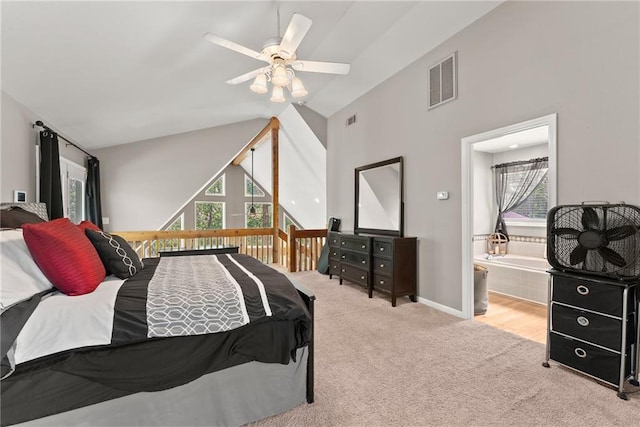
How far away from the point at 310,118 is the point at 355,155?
1.42 meters

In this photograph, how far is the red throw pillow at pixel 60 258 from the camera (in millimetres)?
1487

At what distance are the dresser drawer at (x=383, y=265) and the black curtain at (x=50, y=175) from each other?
3.80m

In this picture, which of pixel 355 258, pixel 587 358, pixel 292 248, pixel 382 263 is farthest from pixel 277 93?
pixel 292 248

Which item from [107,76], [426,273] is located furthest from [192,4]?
[426,273]

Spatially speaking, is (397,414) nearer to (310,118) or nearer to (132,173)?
(310,118)

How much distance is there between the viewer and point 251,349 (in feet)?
5.29

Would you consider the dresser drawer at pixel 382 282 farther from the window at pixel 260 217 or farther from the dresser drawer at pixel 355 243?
the window at pixel 260 217

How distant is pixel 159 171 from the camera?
5.71 m

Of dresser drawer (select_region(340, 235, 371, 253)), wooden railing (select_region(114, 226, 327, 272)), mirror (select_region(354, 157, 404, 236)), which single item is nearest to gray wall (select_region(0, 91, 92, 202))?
wooden railing (select_region(114, 226, 327, 272))

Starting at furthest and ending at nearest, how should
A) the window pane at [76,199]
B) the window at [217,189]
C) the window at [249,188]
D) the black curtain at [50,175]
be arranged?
the window at [249,188], the window at [217,189], the window pane at [76,199], the black curtain at [50,175]

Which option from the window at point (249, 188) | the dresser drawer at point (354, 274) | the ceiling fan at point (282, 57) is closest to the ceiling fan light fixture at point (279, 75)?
the ceiling fan at point (282, 57)

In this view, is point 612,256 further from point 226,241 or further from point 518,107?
point 226,241

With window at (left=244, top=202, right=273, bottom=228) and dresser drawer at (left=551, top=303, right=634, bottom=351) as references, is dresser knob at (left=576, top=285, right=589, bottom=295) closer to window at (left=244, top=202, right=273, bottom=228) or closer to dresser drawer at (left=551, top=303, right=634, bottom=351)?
dresser drawer at (left=551, top=303, right=634, bottom=351)

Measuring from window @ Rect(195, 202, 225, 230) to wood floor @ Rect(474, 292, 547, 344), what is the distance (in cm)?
817
